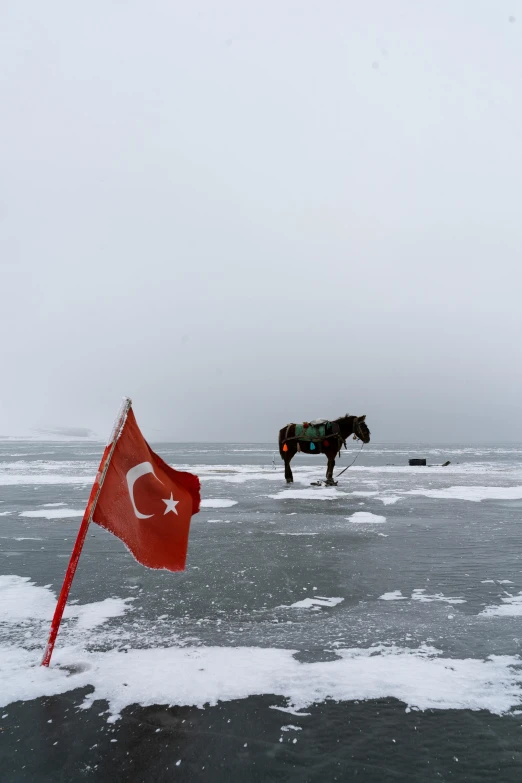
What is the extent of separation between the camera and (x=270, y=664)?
133 inches

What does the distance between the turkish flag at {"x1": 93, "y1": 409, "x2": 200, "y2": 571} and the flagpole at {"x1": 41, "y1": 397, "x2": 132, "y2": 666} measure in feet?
0.21

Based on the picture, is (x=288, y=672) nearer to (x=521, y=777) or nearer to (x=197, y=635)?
(x=197, y=635)

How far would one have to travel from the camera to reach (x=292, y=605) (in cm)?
463

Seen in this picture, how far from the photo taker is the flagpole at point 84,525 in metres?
3.35

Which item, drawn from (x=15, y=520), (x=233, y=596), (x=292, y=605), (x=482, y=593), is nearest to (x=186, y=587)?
(x=233, y=596)

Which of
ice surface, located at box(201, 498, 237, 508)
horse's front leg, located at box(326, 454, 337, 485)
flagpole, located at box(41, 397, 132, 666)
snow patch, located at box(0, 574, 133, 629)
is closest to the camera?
flagpole, located at box(41, 397, 132, 666)

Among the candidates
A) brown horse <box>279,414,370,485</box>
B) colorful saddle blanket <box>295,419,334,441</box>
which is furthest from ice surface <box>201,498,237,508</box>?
colorful saddle blanket <box>295,419,334,441</box>

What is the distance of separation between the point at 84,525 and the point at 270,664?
67.4 inches

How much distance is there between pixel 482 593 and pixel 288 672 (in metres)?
2.80

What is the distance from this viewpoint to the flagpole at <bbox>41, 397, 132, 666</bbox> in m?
3.35

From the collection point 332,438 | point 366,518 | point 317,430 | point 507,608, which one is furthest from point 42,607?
point 332,438

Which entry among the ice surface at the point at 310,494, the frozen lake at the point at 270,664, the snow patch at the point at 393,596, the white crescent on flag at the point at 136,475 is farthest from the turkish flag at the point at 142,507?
the ice surface at the point at 310,494

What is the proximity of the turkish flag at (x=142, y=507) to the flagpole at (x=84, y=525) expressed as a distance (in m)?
0.07

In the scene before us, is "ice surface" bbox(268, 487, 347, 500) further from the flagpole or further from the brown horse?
the flagpole
